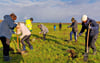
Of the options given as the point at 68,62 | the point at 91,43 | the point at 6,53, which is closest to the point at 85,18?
the point at 91,43

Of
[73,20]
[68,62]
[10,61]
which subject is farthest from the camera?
[73,20]

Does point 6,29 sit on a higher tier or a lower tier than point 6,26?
lower


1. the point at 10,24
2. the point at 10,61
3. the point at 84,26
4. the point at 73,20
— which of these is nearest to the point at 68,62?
the point at 84,26

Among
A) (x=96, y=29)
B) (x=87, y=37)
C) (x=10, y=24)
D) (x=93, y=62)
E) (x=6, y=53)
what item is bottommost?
(x=93, y=62)

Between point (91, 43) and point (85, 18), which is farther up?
point (85, 18)

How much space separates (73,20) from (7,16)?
645 cm

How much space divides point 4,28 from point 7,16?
0.65 metres

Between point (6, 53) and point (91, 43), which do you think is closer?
point (6, 53)

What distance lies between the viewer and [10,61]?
5.43 meters

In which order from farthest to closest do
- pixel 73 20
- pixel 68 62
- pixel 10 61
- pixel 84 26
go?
1. pixel 73 20
2. pixel 84 26
3. pixel 10 61
4. pixel 68 62

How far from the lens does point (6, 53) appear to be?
17.6 feet

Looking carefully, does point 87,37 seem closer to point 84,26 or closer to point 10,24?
point 84,26

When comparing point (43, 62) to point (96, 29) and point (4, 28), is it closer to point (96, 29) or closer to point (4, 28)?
point (4, 28)

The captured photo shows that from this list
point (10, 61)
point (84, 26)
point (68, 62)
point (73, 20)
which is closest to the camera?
point (68, 62)
